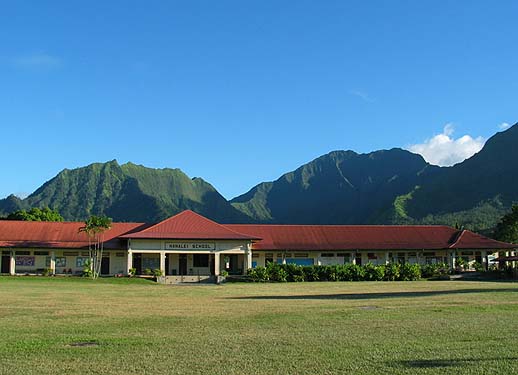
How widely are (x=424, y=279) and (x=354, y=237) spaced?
9.70 m

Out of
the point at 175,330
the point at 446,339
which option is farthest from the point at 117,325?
the point at 446,339

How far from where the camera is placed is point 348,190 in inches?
7116

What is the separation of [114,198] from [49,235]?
359 feet

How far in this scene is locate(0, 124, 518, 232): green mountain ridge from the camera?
11406 centimetres

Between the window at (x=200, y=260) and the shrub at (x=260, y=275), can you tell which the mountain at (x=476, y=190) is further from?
the shrub at (x=260, y=275)

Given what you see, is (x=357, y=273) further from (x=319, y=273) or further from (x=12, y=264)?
(x=12, y=264)

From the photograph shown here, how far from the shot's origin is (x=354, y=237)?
172 ft

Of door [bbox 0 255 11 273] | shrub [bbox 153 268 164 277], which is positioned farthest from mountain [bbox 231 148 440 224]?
door [bbox 0 255 11 273]

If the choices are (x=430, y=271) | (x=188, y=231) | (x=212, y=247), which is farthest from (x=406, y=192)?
(x=188, y=231)

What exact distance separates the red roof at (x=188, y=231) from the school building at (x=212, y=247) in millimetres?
75

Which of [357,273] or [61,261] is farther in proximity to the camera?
[61,261]

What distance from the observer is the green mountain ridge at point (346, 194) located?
4491 inches

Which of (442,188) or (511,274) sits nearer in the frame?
(511,274)

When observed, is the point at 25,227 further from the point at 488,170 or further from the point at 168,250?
the point at 488,170
